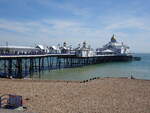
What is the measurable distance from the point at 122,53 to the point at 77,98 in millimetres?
77926

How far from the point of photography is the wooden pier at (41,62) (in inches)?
1341

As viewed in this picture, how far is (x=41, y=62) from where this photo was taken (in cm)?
6450

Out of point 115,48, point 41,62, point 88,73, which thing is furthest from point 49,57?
point 115,48

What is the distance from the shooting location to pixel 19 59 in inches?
1361

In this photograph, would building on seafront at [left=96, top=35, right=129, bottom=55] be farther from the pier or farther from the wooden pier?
the wooden pier

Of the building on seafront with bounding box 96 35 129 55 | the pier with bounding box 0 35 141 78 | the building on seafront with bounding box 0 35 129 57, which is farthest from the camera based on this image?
the building on seafront with bounding box 96 35 129 55

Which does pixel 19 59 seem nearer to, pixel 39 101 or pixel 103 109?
pixel 39 101

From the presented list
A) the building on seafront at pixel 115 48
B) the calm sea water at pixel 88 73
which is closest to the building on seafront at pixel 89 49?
the building on seafront at pixel 115 48

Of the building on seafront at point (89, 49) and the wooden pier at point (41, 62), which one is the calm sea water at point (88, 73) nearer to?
the wooden pier at point (41, 62)

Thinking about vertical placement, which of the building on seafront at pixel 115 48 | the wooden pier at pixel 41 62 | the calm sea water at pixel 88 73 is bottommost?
the calm sea water at pixel 88 73

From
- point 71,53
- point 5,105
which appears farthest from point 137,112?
point 71,53

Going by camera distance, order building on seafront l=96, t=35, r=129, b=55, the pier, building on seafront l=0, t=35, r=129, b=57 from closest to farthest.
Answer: the pier
building on seafront l=0, t=35, r=129, b=57
building on seafront l=96, t=35, r=129, b=55

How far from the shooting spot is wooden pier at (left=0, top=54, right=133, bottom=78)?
112 feet

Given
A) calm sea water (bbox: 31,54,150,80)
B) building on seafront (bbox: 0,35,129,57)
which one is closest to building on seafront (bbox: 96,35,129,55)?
building on seafront (bbox: 0,35,129,57)
